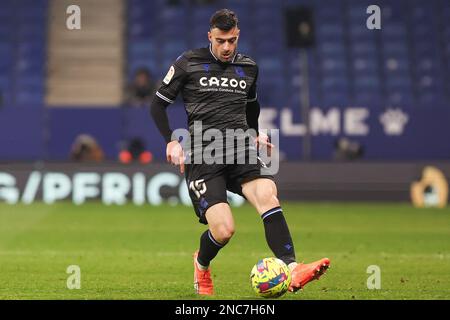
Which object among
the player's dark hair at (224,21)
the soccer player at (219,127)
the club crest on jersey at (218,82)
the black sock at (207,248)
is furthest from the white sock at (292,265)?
the player's dark hair at (224,21)

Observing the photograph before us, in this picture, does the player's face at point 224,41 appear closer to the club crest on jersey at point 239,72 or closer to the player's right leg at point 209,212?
the club crest on jersey at point 239,72

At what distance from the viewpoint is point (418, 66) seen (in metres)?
25.5

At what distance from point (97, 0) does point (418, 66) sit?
767cm

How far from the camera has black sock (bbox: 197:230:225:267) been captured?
852 centimetres

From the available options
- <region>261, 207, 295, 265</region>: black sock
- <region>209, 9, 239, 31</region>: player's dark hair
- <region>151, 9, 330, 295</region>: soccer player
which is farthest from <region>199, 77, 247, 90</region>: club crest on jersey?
<region>261, 207, 295, 265</region>: black sock

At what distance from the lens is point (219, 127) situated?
28.2 ft

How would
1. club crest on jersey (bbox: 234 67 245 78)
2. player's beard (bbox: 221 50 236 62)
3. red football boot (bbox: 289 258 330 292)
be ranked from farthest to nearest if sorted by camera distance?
club crest on jersey (bbox: 234 67 245 78)
player's beard (bbox: 221 50 236 62)
red football boot (bbox: 289 258 330 292)

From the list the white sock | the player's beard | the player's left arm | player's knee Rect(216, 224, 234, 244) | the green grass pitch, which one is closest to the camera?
the white sock

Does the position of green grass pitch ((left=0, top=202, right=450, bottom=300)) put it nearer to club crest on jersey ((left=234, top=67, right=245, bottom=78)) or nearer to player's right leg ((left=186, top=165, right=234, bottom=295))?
player's right leg ((left=186, top=165, right=234, bottom=295))

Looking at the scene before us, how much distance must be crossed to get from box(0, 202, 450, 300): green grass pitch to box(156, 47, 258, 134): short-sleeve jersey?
54.2 inches

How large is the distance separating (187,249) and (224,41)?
496 centimetres

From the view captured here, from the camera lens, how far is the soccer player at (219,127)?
27.5 ft

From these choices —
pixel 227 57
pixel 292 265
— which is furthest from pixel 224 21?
pixel 292 265

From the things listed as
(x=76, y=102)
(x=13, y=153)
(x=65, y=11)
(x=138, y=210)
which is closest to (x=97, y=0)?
(x=65, y=11)
